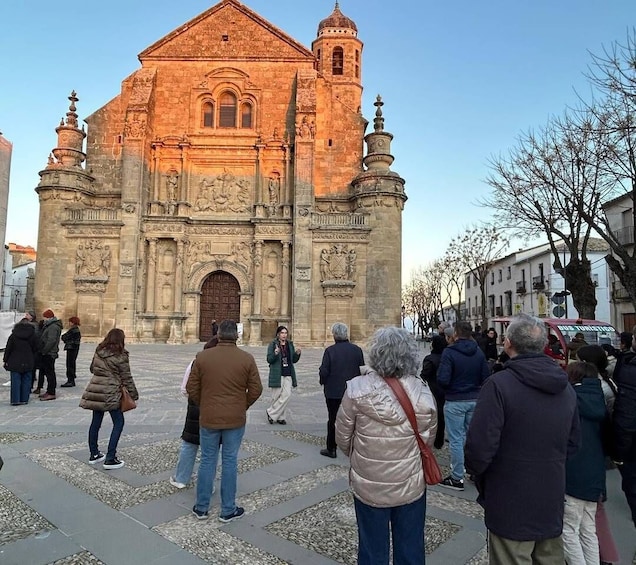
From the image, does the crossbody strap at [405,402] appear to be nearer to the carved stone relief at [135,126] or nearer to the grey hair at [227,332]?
the grey hair at [227,332]

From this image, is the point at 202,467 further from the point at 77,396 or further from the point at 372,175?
the point at 372,175

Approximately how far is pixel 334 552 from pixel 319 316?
21.4m

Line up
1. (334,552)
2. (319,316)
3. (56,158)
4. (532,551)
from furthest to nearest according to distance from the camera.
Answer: (56,158)
(319,316)
(334,552)
(532,551)

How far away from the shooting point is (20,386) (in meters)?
9.09

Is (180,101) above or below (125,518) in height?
above

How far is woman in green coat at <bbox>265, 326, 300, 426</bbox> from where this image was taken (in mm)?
7750

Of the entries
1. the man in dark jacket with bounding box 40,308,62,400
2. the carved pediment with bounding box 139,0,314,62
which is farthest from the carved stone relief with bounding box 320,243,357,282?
the man in dark jacket with bounding box 40,308,62,400

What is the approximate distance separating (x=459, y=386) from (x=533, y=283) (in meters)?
41.9

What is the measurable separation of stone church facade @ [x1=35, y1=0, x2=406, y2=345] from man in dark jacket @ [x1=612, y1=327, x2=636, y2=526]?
21367mm

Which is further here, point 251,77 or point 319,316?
point 251,77

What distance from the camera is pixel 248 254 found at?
2656cm

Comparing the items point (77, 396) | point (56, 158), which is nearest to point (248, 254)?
point (56, 158)

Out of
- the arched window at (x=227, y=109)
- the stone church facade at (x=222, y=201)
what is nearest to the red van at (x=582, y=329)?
the stone church facade at (x=222, y=201)

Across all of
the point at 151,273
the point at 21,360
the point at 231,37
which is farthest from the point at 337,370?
the point at 231,37
